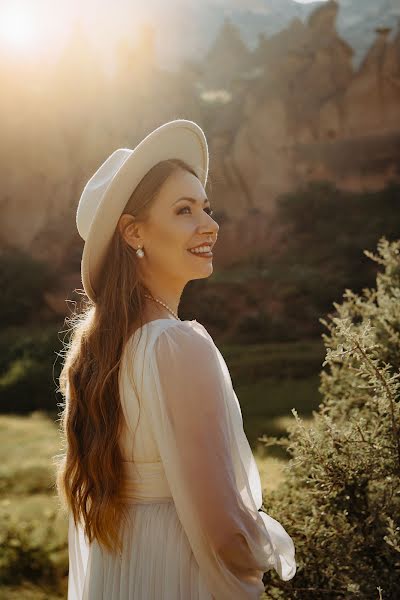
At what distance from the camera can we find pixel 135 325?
1.66m

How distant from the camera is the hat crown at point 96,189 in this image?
183cm

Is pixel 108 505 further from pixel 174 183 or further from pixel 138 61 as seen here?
pixel 138 61

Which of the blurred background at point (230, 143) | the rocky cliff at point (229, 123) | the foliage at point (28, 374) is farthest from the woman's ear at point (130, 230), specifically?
the rocky cliff at point (229, 123)

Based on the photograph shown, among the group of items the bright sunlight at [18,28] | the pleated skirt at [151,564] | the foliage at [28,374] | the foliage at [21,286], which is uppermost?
the bright sunlight at [18,28]

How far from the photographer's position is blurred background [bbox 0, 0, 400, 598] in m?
19.2

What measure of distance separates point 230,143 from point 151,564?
90.5ft

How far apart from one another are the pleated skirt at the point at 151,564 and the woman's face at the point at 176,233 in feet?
2.00

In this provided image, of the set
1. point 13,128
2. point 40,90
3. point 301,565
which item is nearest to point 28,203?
point 13,128

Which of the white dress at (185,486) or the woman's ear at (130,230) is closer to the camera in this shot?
the white dress at (185,486)

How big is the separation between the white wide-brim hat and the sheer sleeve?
0.41 metres

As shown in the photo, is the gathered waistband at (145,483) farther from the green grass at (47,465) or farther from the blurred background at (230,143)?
the blurred background at (230,143)

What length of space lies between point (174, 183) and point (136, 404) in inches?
24.1

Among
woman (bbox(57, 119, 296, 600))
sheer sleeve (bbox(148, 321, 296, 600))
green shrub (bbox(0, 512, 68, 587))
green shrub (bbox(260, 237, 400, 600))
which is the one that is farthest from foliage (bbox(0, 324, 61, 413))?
sheer sleeve (bbox(148, 321, 296, 600))

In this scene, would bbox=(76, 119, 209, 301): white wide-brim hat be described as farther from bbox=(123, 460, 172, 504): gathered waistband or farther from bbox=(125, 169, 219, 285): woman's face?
bbox=(123, 460, 172, 504): gathered waistband
